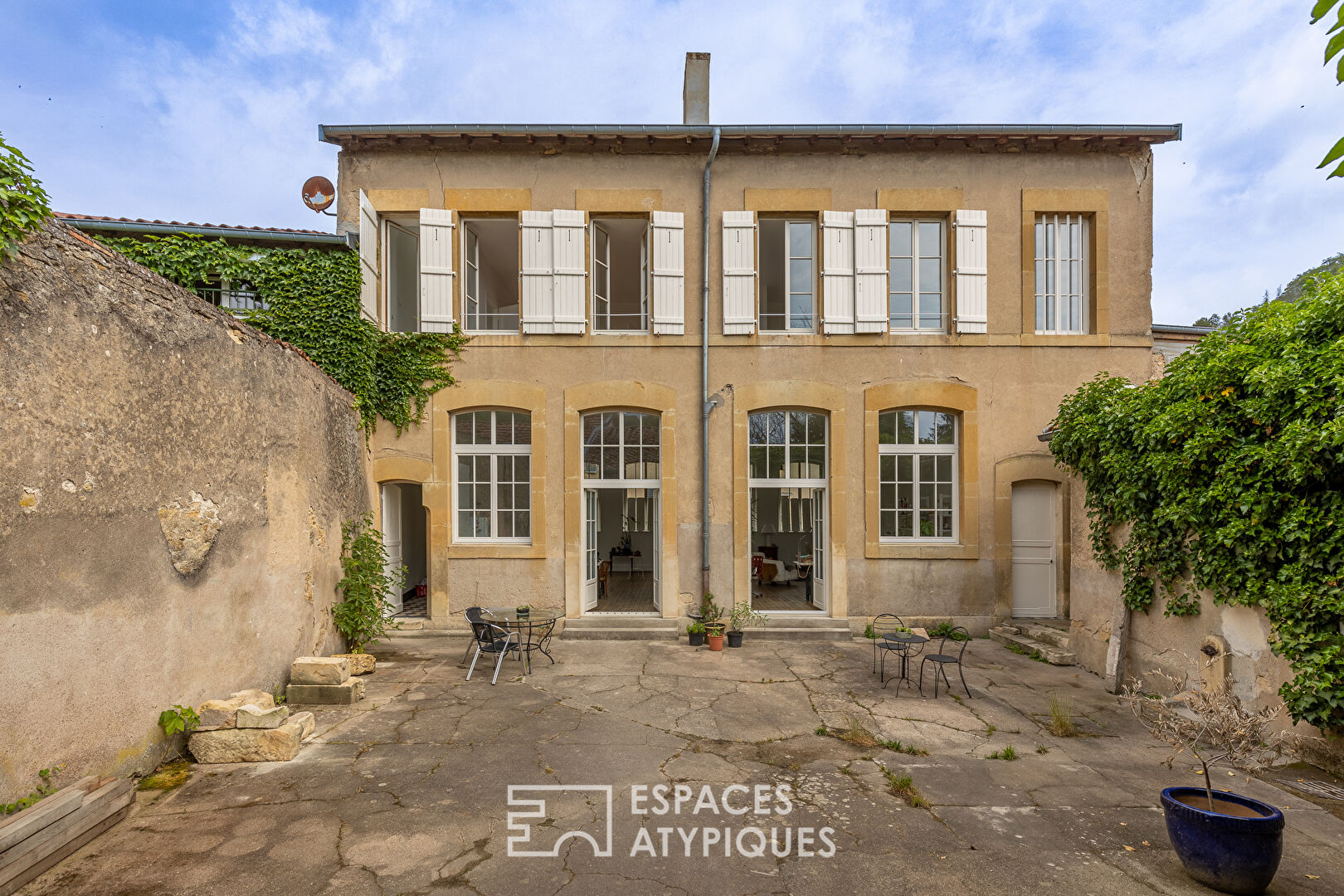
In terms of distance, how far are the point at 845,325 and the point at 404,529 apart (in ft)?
26.3

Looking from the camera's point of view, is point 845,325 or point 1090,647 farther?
point 845,325

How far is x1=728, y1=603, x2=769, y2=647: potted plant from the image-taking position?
783 centimetres

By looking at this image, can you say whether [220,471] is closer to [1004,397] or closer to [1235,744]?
[1235,744]

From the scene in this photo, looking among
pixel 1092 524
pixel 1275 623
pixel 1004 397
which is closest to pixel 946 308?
pixel 1004 397

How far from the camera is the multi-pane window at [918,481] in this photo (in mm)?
8727

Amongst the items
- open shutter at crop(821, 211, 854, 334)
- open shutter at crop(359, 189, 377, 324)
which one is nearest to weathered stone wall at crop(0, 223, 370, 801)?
open shutter at crop(359, 189, 377, 324)

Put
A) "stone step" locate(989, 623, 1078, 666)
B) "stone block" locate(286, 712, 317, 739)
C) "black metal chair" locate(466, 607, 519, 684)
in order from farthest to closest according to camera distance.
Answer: "stone step" locate(989, 623, 1078, 666)
"black metal chair" locate(466, 607, 519, 684)
"stone block" locate(286, 712, 317, 739)

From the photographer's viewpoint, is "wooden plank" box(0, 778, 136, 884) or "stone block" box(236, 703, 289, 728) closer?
"wooden plank" box(0, 778, 136, 884)

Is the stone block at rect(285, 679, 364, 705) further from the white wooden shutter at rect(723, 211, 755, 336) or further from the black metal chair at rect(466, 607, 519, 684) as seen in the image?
the white wooden shutter at rect(723, 211, 755, 336)

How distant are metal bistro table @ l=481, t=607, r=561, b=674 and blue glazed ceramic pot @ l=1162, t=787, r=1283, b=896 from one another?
5351mm

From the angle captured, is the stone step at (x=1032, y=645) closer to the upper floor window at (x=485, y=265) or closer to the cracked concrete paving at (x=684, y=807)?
the cracked concrete paving at (x=684, y=807)

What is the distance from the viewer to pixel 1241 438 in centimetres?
464

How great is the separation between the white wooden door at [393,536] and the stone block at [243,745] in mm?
4115

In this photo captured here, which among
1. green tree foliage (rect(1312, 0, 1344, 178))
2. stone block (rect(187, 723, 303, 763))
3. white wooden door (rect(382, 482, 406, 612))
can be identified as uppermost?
green tree foliage (rect(1312, 0, 1344, 178))
